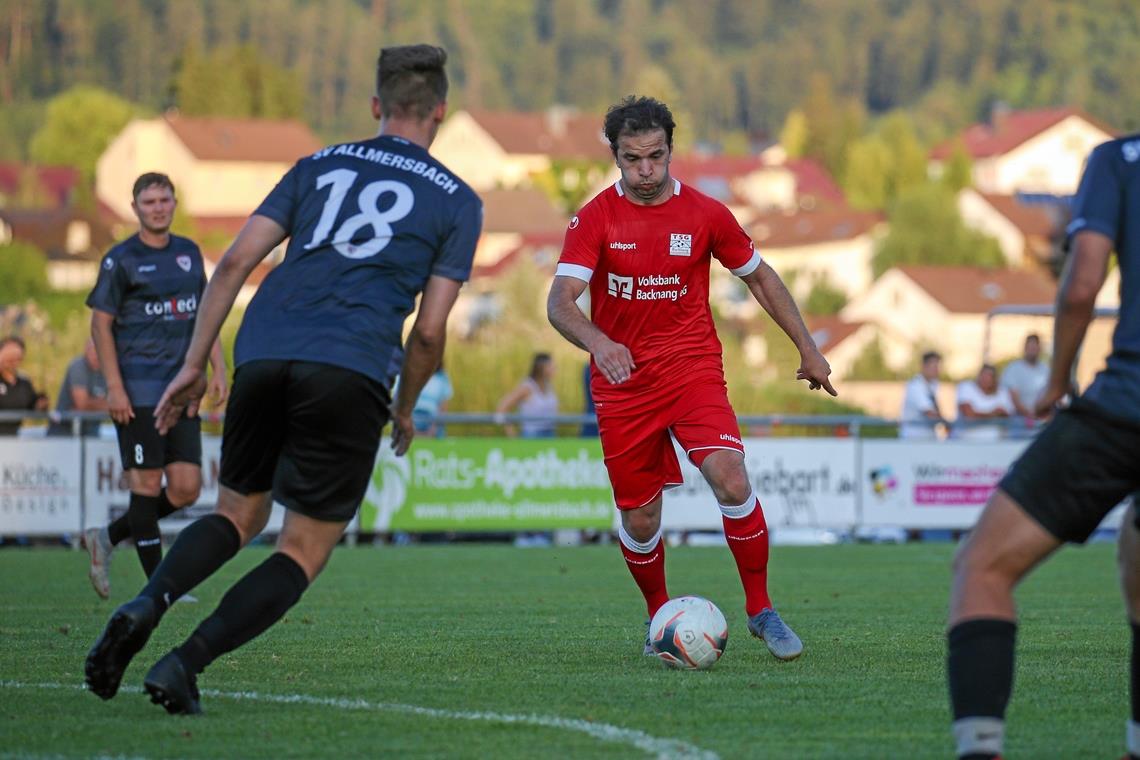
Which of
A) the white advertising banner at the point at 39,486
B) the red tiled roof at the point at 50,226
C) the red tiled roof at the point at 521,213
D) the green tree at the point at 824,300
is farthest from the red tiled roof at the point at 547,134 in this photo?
the white advertising banner at the point at 39,486

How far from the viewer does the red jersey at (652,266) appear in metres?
8.44

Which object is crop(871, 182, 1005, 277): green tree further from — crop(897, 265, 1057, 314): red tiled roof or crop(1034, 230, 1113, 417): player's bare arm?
crop(1034, 230, 1113, 417): player's bare arm

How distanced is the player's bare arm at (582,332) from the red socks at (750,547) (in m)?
0.83

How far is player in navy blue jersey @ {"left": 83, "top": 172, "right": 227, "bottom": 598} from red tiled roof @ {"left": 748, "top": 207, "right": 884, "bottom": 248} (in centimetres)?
12039

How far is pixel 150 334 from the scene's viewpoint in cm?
1058

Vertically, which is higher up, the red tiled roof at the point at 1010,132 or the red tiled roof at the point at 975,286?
the red tiled roof at the point at 1010,132

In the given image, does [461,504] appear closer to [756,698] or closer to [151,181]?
[151,181]

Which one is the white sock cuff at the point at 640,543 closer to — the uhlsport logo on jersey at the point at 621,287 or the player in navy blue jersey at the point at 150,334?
the uhlsport logo on jersey at the point at 621,287

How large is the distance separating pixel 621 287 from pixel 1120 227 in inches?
142

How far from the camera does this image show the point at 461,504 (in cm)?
1975

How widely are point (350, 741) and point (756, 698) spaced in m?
1.77

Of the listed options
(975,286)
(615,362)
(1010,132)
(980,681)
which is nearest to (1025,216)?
(975,286)

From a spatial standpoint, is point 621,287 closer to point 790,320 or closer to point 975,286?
point 790,320

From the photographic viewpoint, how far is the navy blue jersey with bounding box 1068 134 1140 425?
509 centimetres
